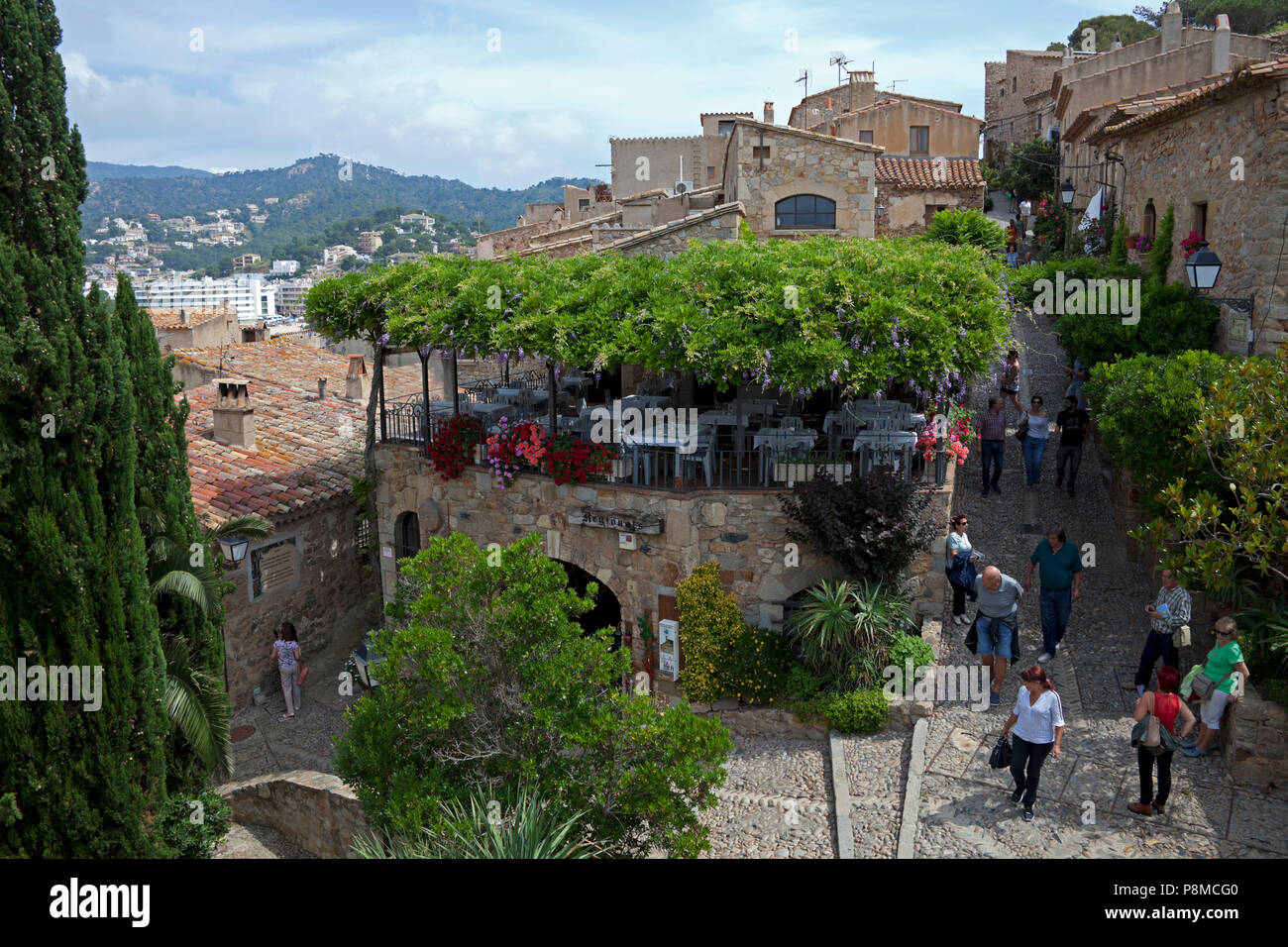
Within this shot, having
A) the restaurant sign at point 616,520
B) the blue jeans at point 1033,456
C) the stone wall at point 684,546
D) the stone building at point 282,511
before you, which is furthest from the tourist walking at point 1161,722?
the stone building at point 282,511

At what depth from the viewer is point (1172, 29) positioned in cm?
2847

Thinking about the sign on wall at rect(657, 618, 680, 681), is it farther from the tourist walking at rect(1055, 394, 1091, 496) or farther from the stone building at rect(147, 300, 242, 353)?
the stone building at rect(147, 300, 242, 353)

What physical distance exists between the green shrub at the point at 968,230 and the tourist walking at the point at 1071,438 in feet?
26.2

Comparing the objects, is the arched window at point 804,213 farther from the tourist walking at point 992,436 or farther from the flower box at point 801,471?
the flower box at point 801,471

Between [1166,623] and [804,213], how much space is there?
1336 cm

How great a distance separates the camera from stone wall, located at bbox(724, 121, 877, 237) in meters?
20.8

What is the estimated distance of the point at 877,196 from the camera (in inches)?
1105

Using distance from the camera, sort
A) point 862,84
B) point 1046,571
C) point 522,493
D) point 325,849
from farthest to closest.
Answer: point 862,84, point 522,493, point 325,849, point 1046,571

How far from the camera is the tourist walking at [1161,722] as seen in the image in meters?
8.43

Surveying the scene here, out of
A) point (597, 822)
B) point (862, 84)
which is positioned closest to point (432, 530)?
point (597, 822)

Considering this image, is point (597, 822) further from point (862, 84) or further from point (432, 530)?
point (862, 84)

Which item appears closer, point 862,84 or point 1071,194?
point 1071,194

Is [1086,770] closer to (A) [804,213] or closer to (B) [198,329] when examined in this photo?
(A) [804,213]

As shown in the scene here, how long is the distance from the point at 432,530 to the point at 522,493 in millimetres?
2178
